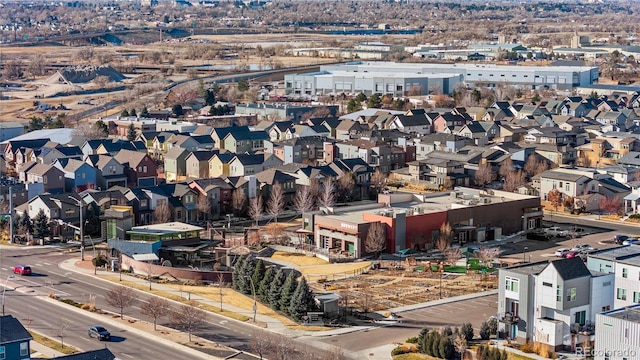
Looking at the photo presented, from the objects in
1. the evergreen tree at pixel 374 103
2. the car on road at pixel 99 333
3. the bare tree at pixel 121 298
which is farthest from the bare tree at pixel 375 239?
the evergreen tree at pixel 374 103

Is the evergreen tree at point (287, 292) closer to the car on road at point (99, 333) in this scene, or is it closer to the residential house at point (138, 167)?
the car on road at point (99, 333)

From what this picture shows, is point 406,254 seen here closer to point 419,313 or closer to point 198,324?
point 419,313

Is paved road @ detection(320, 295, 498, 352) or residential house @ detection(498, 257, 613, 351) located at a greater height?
residential house @ detection(498, 257, 613, 351)

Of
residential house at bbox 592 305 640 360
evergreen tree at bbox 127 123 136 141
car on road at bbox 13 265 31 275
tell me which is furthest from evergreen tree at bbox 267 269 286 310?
evergreen tree at bbox 127 123 136 141

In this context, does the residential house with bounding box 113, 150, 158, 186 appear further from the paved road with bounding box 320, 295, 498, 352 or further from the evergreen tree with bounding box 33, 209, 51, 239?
the paved road with bounding box 320, 295, 498, 352

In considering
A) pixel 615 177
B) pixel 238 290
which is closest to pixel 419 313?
pixel 238 290

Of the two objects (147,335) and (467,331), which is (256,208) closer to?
(147,335)

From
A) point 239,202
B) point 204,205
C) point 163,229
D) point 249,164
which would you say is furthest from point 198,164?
point 163,229
